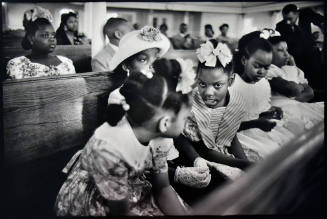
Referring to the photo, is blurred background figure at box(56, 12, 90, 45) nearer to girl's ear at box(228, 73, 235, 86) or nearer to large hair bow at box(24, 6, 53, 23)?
large hair bow at box(24, 6, 53, 23)

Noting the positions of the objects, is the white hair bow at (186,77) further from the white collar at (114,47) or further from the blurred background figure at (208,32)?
the white collar at (114,47)

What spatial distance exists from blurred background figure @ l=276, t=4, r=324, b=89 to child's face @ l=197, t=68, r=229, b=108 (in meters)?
0.61

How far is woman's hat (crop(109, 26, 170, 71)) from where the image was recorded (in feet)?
7.11

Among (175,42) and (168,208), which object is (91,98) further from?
(168,208)

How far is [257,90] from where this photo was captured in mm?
2344

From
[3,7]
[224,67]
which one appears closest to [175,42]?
[224,67]

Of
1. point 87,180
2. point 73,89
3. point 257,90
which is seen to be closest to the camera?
point 87,180

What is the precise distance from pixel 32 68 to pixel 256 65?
1.72 metres

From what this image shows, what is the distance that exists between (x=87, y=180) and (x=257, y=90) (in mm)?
1472

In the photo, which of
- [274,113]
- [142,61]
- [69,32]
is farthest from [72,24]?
[274,113]

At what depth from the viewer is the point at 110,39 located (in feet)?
7.32

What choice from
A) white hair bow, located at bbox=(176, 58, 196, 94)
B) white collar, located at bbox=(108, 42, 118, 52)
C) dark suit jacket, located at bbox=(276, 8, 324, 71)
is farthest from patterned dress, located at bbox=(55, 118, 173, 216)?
dark suit jacket, located at bbox=(276, 8, 324, 71)

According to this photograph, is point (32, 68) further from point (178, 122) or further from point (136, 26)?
point (178, 122)

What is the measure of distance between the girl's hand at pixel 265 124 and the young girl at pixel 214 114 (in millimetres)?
161
